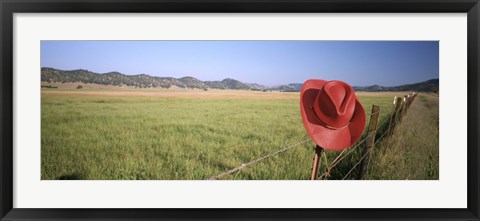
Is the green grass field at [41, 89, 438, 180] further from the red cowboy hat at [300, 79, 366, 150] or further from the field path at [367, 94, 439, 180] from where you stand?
the red cowboy hat at [300, 79, 366, 150]

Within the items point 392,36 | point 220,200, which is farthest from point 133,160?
point 392,36

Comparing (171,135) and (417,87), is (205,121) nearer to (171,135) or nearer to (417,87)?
(171,135)

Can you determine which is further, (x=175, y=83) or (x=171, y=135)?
(x=171, y=135)

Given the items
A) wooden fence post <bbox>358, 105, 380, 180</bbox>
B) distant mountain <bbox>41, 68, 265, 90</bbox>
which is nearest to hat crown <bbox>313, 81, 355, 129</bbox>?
wooden fence post <bbox>358, 105, 380, 180</bbox>

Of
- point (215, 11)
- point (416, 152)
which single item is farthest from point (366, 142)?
point (215, 11)

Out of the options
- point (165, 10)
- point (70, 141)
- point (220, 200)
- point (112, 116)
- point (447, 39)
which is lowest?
point (220, 200)

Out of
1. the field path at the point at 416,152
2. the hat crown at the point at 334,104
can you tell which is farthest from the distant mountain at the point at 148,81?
the field path at the point at 416,152

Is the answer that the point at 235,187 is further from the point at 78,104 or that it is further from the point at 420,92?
the point at 420,92
